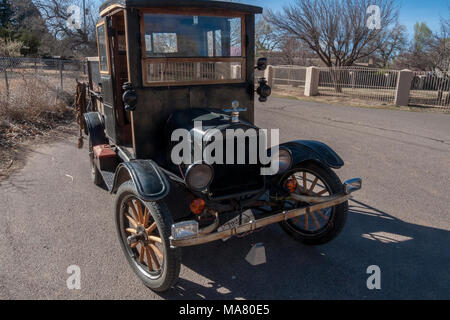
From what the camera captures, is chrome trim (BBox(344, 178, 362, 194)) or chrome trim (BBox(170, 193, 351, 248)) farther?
chrome trim (BBox(344, 178, 362, 194))

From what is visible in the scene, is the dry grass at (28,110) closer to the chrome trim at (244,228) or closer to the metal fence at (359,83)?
the chrome trim at (244,228)

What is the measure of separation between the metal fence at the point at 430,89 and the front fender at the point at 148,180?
49.4 ft

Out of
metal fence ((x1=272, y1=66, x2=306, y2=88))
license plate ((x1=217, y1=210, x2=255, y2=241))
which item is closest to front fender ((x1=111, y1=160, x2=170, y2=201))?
license plate ((x1=217, y1=210, x2=255, y2=241))

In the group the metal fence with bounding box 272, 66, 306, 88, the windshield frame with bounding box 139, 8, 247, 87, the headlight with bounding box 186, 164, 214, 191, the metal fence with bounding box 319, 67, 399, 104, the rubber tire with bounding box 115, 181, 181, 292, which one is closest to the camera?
the rubber tire with bounding box 115, 181, 181, 292

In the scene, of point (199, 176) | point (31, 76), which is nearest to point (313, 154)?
point (199, 176)

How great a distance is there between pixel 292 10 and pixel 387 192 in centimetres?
2148

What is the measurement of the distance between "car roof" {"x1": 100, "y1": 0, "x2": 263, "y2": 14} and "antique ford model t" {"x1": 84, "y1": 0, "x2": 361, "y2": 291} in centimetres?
1

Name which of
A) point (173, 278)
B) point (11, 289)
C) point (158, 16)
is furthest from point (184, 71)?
point (11, 289)

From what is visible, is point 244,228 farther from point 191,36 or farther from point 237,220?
point 191,36

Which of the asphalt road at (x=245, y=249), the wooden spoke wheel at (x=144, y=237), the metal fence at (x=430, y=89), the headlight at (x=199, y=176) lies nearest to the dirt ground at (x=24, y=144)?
the asphalt road at (x=245, y=249)

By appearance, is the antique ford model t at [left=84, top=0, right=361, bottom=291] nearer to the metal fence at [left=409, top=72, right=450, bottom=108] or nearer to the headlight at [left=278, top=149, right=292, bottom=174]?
the headlight at [left=278, top=149, right=292, bottom=174]

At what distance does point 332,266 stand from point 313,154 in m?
1.12

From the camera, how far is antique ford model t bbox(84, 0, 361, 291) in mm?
2783
